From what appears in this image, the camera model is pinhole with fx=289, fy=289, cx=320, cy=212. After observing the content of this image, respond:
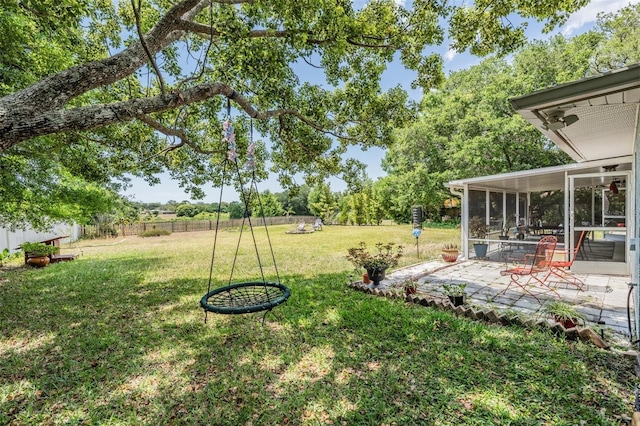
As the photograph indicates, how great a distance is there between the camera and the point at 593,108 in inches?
122

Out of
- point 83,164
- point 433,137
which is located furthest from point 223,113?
point 433,137

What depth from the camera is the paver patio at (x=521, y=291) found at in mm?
3981

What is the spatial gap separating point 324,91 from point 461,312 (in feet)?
16.5

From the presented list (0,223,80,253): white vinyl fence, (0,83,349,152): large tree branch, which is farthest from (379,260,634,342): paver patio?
(0,223,80,253): white vinyl fence

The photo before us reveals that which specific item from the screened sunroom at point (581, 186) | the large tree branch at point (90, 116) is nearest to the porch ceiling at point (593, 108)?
the screened sunroom at point (581, 186)

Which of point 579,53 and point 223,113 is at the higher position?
point 579,53

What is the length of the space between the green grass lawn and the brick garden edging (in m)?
0.15

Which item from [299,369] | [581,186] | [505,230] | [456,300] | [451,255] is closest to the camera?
[299,369]

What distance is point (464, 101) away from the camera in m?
17.5

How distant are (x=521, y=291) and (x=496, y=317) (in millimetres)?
1688

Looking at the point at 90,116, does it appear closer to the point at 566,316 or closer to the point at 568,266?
the point at 566,316

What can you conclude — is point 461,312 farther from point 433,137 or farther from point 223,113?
point 433,137

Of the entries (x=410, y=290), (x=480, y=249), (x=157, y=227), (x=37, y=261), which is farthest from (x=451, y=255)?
(x=157, y=227)

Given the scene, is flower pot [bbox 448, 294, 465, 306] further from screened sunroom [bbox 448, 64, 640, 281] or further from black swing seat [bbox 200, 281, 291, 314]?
black swing seat [bbox 200, 281, 291, 314]
